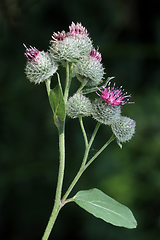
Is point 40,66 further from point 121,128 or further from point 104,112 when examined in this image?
point 121,128

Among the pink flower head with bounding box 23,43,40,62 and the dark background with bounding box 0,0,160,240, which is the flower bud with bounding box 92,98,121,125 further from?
the dark background with bounding box 0,0,160,240

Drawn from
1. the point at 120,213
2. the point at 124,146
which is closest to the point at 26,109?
the point at 124,146

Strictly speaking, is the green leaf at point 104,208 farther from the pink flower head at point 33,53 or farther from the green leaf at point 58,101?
the pink flower head at point 33,53

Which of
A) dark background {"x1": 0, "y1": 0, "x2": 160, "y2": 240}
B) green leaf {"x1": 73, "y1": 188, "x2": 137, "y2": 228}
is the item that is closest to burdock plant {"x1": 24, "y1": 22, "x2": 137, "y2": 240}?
green leaf {"x1": 73, "y1": 188, "x2": 137, "y2": 228}

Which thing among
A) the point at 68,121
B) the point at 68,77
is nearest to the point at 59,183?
the point at 68,77
